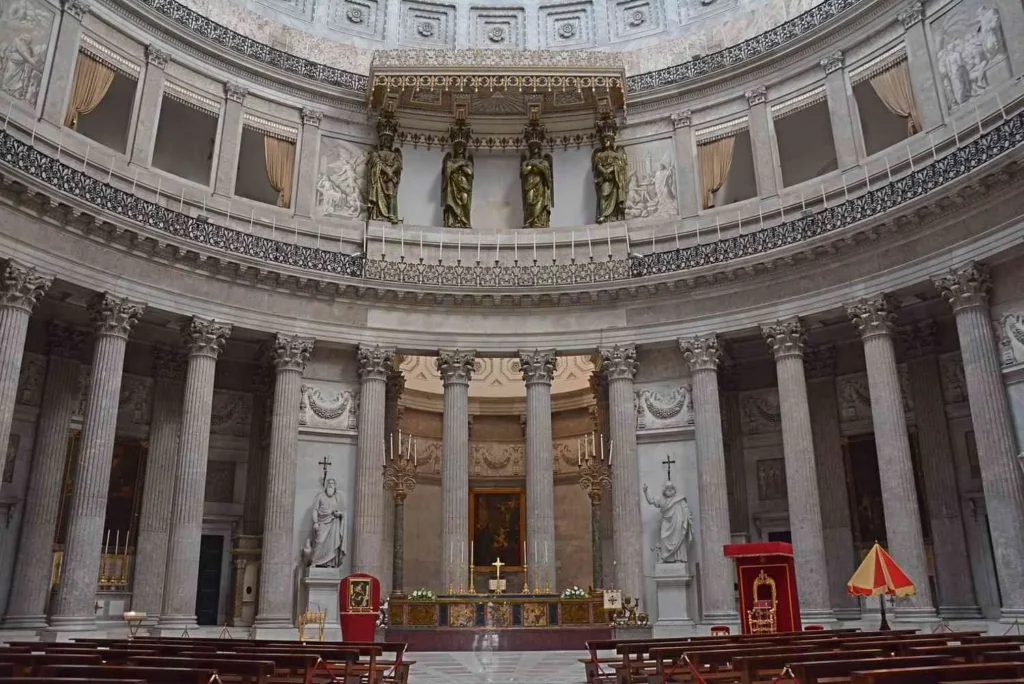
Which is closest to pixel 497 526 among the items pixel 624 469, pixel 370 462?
pixel 624 469

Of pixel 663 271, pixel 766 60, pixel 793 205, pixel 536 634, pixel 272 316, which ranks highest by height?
pixel 766 60

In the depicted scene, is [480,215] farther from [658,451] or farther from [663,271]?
[658,451]

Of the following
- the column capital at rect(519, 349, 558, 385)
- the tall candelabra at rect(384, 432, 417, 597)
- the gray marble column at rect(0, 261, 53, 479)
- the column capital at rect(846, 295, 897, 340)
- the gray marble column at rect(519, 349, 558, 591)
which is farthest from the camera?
the tall candelabra at rect(384, 432, 417, 597)

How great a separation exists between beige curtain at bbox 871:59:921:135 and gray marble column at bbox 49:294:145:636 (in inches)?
801

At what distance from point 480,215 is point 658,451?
982 cm

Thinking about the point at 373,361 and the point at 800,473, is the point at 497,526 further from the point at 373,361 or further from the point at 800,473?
the point at 800,473

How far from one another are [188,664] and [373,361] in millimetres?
16631

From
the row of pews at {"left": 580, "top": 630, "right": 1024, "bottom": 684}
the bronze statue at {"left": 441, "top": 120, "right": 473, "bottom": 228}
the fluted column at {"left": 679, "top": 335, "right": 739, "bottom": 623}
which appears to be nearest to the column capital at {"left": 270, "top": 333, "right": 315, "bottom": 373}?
the bronze statue at {"left": 441, "top": 120, "right": 473, "bottom": 228}

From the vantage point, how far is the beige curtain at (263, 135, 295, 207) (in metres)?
25.7

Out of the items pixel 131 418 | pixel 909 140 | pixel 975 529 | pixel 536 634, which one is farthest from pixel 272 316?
pixel 975 529

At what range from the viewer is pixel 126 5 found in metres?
22.7

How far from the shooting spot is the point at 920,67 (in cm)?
2194

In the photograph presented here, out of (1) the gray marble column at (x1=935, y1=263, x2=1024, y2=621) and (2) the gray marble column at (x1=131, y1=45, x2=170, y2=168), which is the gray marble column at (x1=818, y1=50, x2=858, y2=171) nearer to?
(1) the gray marble column at (x1=935, y1=263, x2=1024, y2=621)

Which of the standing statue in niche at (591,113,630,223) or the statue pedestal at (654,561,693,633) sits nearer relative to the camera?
the statue pedestal at (654,561,693,633)
